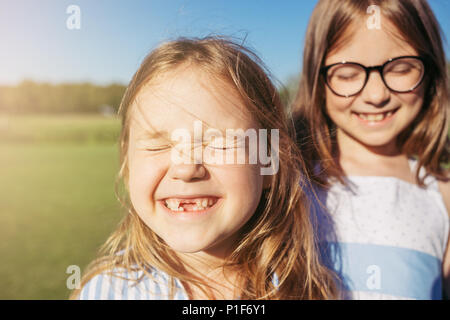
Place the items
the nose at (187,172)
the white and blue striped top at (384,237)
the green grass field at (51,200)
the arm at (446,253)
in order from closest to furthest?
the nose at (187,172), the white and blue striped top at (384,237), the arm at (446,253), the green grass field at (51,200)

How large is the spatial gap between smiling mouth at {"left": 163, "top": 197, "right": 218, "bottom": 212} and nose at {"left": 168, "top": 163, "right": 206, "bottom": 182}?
3.0 inches

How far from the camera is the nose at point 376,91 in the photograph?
1.32 m

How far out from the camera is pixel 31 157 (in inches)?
677

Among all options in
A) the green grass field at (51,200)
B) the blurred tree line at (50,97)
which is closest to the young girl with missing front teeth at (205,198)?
the green grass field at (51,200)

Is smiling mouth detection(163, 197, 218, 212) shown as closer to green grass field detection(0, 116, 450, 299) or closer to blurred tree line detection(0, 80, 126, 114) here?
green grass field detection(0, 116, 450, 299)

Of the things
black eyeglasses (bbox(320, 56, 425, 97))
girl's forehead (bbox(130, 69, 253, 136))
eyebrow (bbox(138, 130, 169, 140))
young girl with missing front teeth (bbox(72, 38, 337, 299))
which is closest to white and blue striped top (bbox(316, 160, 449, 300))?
young girl with missing front teeth (bbox(72, 38, 337, 299))

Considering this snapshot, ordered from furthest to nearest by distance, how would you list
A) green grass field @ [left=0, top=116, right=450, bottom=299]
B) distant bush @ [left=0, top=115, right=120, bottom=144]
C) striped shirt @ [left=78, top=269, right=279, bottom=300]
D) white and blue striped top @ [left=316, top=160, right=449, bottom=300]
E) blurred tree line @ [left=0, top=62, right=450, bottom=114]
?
distant bush @ [left=0, top=115, right=120, bottom=144], blurred tree line @ [left=0, top=62, right=450, bottom=114], green grass field @ [left=0, top=116, right=450, bottom=299], white and blue striped top @ [left=316, top=160, right=449, bottom=300], striped shirt @ [left=78, top=269, right=279, bottom=300]

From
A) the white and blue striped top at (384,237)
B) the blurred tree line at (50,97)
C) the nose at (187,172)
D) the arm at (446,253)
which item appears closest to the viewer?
the nose at (187,172)

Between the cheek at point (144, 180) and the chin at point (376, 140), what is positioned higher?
the chin at point (376, 140)

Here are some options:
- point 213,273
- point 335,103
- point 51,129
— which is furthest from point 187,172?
point 51,129

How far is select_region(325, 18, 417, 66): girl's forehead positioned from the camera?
131 cm

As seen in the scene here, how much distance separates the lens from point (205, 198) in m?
1.05

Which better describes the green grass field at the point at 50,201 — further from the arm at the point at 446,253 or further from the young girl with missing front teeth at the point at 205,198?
the arm at the point at 446,253
